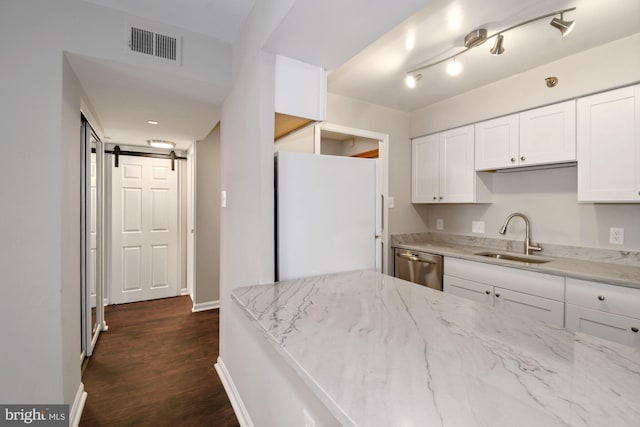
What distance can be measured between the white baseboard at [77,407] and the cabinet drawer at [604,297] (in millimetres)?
3233

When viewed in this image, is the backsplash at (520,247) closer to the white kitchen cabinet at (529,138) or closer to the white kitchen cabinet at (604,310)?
the white kitchen cabinet at (604,310)

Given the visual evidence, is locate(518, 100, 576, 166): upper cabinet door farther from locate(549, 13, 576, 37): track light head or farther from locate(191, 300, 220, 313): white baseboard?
locate(191, 300, 220, 313): white baseboard

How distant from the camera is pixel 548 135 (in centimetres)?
238

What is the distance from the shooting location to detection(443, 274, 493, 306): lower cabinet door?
7.93 ft

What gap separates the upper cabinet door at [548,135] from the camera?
Answer: 226 centimetres

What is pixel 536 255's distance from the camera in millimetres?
2625

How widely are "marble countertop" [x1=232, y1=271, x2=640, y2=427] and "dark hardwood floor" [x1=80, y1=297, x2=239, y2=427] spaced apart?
1.27 metres

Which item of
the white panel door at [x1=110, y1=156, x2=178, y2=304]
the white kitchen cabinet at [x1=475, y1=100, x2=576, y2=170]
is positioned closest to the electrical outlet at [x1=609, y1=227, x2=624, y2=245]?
the white kitchen cabinet at [x1=475, y1=100, x2=576, y2=170]

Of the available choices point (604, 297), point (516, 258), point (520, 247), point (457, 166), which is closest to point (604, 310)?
point (604, 297)

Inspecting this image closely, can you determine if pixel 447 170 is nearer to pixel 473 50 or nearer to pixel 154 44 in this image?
pixel 473 50

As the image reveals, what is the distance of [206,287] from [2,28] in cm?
306

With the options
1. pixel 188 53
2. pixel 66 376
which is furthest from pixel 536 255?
pixel 66 376

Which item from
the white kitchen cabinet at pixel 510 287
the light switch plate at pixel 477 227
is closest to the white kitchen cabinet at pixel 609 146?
the white kitchen cabinet at pixel 510 287

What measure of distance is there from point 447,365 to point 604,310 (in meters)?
1.83
